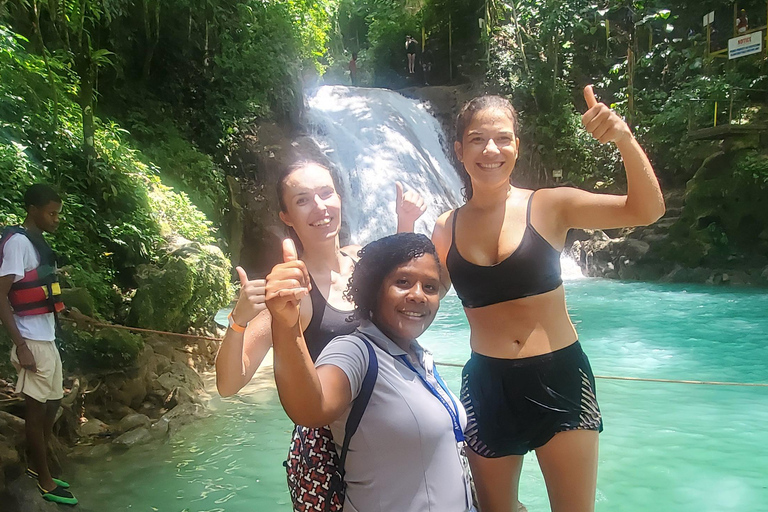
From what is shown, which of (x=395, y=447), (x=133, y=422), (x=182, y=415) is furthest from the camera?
(x=182, y=415)

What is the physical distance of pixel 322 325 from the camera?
1655mm

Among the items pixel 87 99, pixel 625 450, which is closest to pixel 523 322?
pixel 625 450

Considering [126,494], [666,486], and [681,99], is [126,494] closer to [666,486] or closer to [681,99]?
[666,486]

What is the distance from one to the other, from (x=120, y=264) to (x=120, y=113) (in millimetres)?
4769

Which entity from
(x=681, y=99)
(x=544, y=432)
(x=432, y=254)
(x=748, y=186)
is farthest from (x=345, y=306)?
(x=681, y=99)

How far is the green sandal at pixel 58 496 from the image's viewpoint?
10.4 ft

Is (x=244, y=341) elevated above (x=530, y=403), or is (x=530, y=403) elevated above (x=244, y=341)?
(x=244, y=341)

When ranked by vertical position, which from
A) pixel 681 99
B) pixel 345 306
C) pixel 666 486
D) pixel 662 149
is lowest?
pixel 666 486

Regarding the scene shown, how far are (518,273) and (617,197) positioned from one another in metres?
0.37

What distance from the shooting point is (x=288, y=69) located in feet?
38.0

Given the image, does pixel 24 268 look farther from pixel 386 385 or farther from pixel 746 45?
pixel 746 45

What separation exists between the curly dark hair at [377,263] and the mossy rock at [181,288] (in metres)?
4.14

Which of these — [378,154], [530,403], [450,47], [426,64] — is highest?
[450,47]

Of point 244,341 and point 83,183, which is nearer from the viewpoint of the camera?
point 244,341
